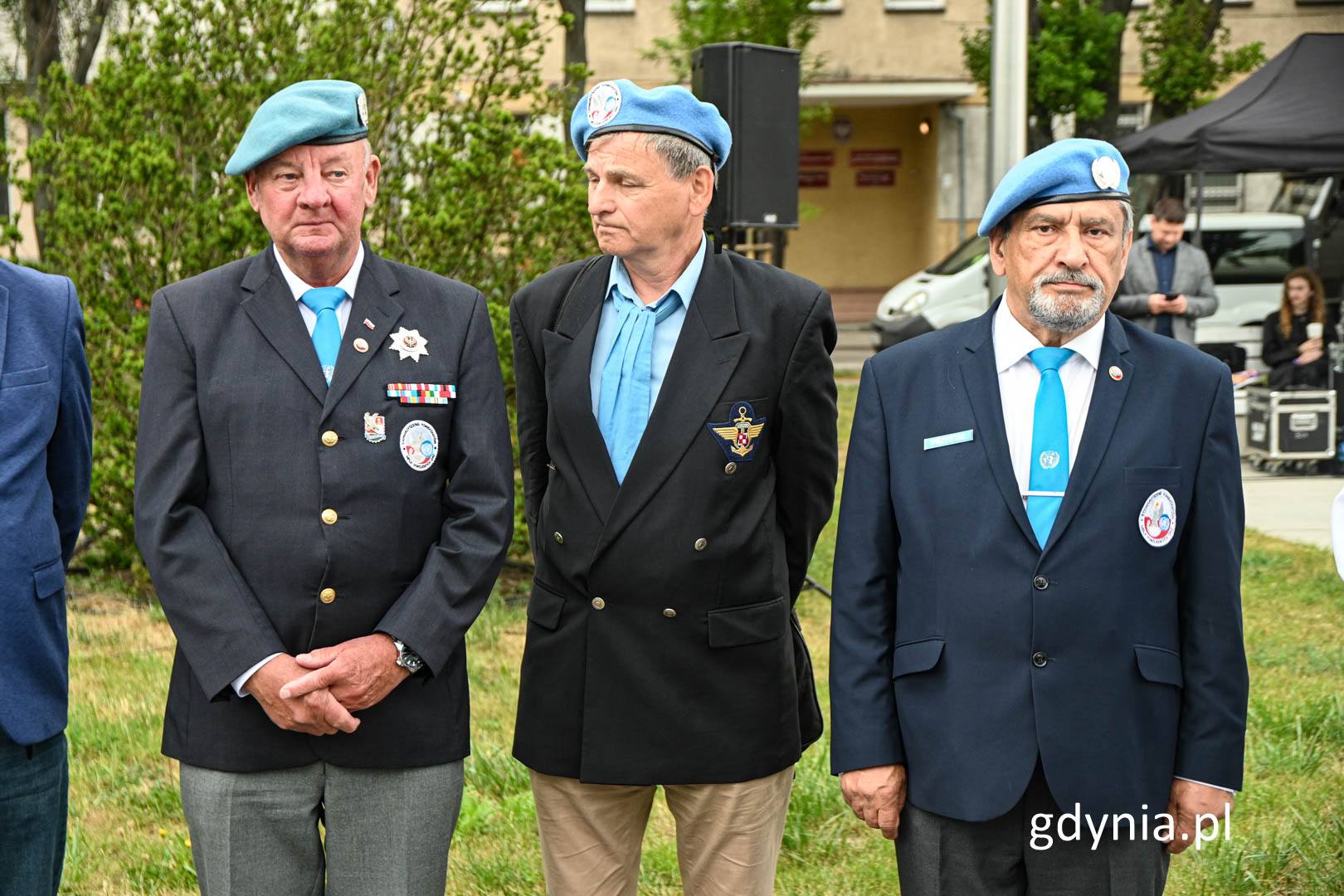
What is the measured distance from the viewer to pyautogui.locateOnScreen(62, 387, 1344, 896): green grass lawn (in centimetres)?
449

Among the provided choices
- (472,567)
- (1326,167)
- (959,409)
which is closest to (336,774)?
(472,567)

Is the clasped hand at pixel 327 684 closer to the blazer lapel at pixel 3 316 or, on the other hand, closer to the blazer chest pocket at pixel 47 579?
the blazer chest pocket at pixel 47 579

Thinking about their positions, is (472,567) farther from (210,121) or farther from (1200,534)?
(210,121)

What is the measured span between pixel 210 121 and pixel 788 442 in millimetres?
5450

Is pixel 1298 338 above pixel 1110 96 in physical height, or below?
below

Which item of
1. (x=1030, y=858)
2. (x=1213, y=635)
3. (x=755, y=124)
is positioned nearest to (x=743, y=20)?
(x=755, y=124)

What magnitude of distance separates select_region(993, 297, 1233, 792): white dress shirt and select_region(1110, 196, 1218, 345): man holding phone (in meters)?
8.14

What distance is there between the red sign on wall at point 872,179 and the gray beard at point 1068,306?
2892 centimetres

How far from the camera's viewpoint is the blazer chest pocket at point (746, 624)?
312cm

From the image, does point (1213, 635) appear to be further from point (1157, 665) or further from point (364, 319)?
point (364, 319)

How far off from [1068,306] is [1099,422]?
0.24 metres

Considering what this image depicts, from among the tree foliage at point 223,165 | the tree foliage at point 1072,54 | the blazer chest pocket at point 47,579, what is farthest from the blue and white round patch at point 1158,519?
the tree foliage at point 1072,54

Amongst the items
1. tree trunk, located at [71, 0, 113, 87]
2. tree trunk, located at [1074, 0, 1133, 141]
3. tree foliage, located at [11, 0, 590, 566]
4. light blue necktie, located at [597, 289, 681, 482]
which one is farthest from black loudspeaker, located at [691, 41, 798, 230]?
tree trunk, located at [1074, 0, 1133, 141]

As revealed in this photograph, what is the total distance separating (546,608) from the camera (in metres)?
3.20
